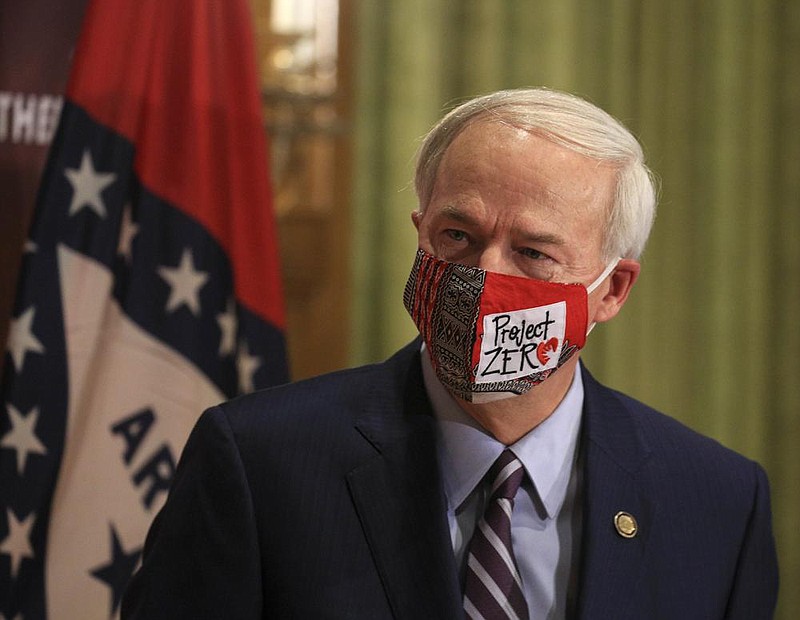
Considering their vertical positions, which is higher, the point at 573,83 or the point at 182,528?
the point at 573,83

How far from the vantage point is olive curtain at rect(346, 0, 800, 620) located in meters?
3.25

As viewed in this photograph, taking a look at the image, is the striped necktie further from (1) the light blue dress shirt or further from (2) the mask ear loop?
(2) the mask ear loop

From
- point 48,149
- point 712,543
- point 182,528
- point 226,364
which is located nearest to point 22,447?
point 226,364

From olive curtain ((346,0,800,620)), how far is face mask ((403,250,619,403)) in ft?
5.91

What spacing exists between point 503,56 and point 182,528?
2183mm

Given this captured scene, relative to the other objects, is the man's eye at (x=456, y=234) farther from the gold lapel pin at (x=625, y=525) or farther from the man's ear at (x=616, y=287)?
the gold lapel pin at (x=625, y=525)

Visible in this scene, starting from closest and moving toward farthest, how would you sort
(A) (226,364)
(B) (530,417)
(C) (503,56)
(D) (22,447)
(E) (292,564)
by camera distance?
(E) (292,564) < (B) (530,417) < (D) (22,447) < (A) (226,364) < (C) (503,56)

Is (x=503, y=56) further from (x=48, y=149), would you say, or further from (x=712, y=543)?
(x=712, y=543)

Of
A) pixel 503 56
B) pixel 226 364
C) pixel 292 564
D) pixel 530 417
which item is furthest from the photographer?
pixel 503 56

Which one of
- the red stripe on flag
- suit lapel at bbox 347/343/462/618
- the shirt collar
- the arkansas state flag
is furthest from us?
the red stripe on flag

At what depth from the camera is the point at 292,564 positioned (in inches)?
56.3

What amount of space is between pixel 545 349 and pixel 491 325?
0.10 meters

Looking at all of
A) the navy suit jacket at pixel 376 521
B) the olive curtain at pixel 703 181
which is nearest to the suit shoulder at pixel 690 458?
the navy suit jacket at pixel 376 521

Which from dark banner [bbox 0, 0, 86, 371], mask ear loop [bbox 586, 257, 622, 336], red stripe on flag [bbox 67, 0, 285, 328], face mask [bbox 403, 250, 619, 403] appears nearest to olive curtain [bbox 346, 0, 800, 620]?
red stripe on flag [bbox 67, 0, 285, 328]
